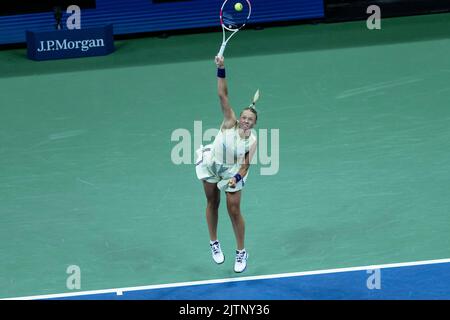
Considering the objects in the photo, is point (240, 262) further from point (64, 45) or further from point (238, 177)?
point (64, 45)

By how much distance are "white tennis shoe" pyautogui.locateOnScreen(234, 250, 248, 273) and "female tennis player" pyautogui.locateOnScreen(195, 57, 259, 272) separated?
21 centimetres

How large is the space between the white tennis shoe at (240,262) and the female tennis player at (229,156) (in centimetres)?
21

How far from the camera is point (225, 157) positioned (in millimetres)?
9742

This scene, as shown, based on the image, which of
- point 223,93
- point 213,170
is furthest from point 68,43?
point 223,93

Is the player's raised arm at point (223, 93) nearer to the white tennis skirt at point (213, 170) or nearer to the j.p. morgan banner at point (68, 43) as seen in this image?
the white tennis skirt at point (213, 170)

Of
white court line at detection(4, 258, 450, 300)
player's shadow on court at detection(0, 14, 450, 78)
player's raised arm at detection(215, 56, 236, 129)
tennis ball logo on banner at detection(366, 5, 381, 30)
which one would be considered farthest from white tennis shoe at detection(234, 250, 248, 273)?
tennis ball logo on banner at detection(366, 5, 381, 30)

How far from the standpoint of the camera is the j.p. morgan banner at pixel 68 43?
18172 millimetres

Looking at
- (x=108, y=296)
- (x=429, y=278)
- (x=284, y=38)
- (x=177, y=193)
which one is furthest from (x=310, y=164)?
(x=284, y=38)

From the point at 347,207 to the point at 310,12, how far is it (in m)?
9.10

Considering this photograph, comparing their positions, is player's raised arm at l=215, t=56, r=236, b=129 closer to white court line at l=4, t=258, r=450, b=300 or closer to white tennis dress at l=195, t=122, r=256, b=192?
white tennis dress at l=195, t=122, r=256, b=192

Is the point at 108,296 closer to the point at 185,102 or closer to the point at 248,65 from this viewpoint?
the point at 185,102

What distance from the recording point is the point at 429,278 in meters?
9.85

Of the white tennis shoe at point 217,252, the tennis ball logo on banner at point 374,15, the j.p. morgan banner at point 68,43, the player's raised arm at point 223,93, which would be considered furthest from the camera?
the tennis ball logo on banner at point 374,15

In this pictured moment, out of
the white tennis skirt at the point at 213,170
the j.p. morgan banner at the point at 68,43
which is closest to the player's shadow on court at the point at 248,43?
the j.p. morgan banner at the point at 68,43
